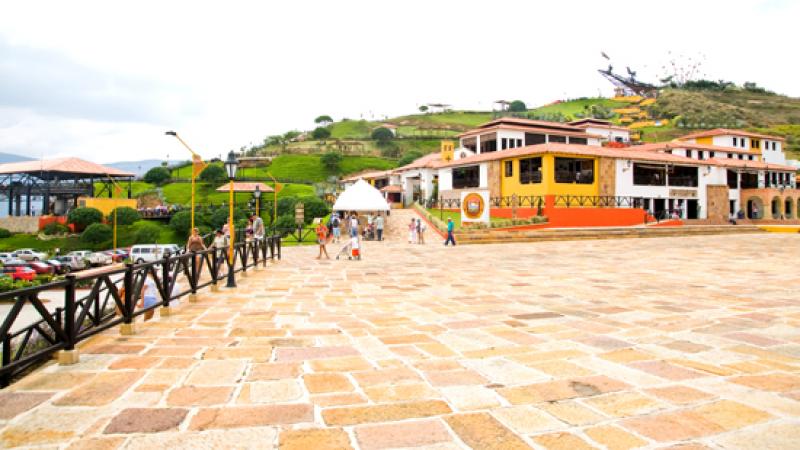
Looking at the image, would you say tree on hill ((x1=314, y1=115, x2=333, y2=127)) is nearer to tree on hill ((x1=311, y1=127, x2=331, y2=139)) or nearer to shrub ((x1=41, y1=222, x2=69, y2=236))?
tree on hill ((x1=311, y1=127, x2=331, y2=139))

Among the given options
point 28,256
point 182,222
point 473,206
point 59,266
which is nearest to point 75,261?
point 59,266

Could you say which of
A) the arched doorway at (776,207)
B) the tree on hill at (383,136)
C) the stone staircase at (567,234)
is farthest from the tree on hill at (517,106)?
the stone staircase at (567,234)

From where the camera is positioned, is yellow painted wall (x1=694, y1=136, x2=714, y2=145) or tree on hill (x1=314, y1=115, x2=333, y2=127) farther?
tree on hill (x1=314, y1=115, x2=333, y2=127)

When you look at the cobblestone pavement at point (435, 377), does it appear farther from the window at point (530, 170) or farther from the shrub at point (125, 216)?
the shrub at point (125, 216)

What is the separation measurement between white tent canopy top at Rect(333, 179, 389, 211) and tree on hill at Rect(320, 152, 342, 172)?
4215 cm

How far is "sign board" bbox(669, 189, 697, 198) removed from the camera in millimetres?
33125

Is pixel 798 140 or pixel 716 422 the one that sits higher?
pixel 798 140

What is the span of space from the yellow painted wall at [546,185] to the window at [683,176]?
25.4ft

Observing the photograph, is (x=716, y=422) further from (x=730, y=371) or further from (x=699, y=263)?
(x=699, y=263)

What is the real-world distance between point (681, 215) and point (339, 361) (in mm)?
36182

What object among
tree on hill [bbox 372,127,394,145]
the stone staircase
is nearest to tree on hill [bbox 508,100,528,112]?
tree on hill [bbox 372,127,394,145]

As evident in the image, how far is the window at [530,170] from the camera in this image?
28.8 metres

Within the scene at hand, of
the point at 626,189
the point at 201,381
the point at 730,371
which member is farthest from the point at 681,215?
the point at 201,381

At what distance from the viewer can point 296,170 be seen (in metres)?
63.3
